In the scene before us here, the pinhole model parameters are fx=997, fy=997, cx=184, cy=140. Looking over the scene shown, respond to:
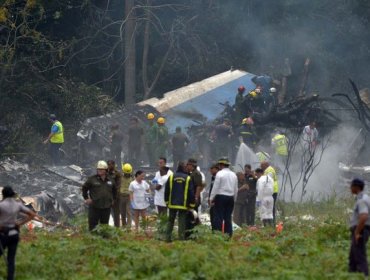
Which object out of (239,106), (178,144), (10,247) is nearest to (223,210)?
(10,247)

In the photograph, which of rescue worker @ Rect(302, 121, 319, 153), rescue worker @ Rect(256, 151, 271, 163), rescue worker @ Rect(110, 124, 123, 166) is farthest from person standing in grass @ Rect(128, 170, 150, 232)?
rescue worker @ Rect(302, 121, 319, 153)

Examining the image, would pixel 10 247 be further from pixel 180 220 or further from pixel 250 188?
pixel 250 188

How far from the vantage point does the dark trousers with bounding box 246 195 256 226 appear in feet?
75.0

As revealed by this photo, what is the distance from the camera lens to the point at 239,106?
3134 centimetres

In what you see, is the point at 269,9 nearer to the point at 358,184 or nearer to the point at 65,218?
the point at 65,218

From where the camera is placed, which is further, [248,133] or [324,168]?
[324,168]

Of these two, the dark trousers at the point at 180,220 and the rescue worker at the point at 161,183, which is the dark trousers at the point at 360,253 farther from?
the rescue worker at the point at 161,183

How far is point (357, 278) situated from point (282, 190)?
15.8 m

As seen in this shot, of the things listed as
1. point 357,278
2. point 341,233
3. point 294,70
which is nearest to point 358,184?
point 357,278

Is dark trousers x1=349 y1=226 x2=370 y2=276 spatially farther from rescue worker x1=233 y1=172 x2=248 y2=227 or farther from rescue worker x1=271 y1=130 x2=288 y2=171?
rescue worker x1=271 y1=130 x2=288 y2=171

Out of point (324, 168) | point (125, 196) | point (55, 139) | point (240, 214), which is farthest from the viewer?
point (324, 168)

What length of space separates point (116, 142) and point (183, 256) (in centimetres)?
1546

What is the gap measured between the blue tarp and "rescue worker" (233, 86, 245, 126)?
1469 mm

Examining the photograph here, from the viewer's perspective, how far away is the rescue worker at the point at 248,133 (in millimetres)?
30406
